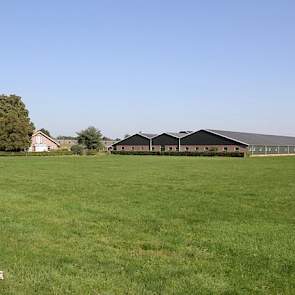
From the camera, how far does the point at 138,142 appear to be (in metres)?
122

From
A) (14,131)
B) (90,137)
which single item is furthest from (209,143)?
(14,131)

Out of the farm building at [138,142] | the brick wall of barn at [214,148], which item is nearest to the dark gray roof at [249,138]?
the brick wall of barn at [214,148]

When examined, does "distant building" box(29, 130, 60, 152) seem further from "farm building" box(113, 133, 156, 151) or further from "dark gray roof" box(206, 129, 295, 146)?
"dark gray roof" box(206, 129, 295, 146)

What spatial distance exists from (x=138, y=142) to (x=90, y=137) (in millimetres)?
14213

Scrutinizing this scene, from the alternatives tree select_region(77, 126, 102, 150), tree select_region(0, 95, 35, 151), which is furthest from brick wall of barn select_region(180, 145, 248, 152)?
tree select_region(0, 95, 35, 151)

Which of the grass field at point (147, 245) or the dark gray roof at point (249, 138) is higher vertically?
the dark gray roof at point (249, 138)

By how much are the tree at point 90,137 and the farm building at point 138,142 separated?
26.2ft

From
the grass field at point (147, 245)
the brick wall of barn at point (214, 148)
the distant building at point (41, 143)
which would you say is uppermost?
the distant building at point (41, 143)

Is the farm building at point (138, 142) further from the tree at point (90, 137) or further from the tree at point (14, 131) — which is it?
the tree at point (14, 131)

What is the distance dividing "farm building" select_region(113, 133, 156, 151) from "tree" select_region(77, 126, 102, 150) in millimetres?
7991

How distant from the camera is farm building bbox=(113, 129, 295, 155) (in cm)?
10654

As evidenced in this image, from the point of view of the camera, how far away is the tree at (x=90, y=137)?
129375mm

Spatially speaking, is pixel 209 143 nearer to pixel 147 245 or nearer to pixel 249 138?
pixel 249 138

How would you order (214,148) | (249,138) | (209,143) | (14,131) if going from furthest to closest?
(249,138)
(209,143)
(214,148)
(14,131)
